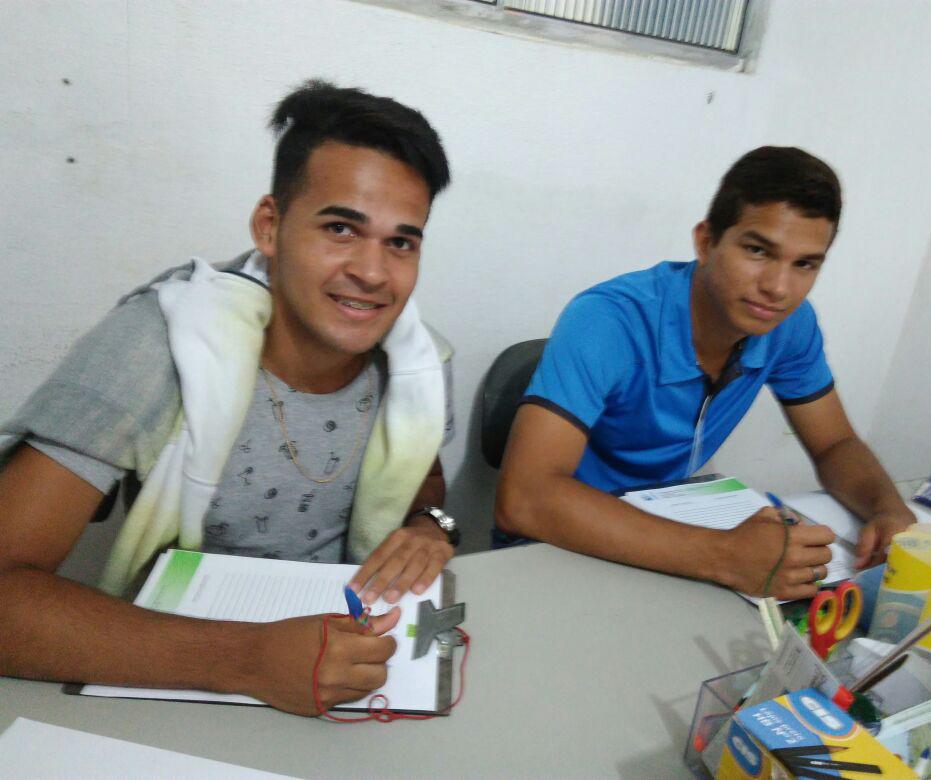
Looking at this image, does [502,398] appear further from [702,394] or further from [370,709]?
[370,709]

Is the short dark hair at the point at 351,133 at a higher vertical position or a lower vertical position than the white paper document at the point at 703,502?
higher

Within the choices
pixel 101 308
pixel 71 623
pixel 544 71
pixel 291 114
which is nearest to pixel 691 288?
pixel 544 71

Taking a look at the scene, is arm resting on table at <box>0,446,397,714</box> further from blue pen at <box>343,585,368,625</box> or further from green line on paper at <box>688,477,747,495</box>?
green line on paper at <box>688,477,747,495</box>

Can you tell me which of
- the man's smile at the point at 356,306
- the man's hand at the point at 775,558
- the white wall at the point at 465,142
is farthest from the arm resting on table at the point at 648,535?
the white wall at the point at 465,142

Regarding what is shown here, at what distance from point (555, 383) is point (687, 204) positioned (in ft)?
3.15

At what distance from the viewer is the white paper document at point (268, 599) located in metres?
0.72

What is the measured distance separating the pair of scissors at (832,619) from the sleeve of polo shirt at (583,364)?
1.48 ft

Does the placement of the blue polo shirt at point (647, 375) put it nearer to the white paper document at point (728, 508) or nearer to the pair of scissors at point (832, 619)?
the white paper document at point (728, 508)

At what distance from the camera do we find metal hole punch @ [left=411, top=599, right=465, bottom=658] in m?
0.79

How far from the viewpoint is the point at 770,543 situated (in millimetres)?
956

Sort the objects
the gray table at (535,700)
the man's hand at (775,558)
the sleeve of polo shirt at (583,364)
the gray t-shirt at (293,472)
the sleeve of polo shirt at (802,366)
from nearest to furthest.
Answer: the gray table at (535,700), the man's hand at (775,558), the gray t-shirt at (293,472), the sleeve of polo shirt at (583,364), the sleeve of polo shirt at (802,366)

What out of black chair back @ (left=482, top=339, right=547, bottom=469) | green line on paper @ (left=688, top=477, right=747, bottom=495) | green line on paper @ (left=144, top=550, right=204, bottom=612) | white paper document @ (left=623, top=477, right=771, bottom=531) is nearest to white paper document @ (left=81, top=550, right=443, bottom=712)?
green line on paper @ (left=144, top=550, right=204, bottom=612)

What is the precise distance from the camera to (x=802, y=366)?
58.0 inches

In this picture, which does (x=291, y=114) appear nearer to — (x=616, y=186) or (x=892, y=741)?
(x=616, y=186)
